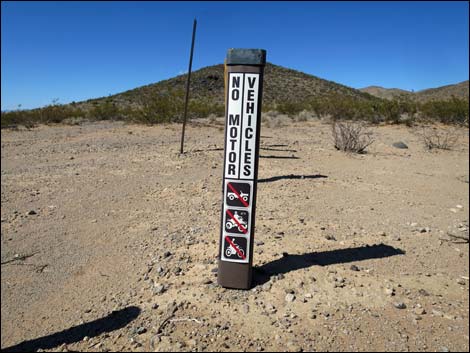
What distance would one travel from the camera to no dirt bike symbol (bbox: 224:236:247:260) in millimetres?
3064

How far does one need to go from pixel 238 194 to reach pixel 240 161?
10.6 inches

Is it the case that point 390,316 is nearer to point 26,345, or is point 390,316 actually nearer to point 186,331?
point 186,331

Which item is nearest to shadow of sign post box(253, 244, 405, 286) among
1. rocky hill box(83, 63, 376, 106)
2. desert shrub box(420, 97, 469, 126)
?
desert shrub box(420, 97, 469, 126)

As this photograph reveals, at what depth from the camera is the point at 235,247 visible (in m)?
3.08

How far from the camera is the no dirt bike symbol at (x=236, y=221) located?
302cm

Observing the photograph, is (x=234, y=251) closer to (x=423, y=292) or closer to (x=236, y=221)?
(x=236, y=221)

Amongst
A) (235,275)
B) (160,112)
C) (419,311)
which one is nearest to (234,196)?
(235,275)

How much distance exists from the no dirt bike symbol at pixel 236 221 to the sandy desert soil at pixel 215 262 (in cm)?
51

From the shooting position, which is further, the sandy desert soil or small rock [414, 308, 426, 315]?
small rock [414, 308, 426, 315]

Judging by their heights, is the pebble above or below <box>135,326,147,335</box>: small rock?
above

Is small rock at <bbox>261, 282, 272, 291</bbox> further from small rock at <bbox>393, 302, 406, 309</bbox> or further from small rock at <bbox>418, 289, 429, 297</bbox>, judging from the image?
small rock at <bbox>418, 289, 429, 297</bbox>

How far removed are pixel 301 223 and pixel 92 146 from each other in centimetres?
752

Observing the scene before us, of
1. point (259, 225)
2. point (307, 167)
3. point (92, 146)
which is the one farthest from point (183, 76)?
point (259, 225)

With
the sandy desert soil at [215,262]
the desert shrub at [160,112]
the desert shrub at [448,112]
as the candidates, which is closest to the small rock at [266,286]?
the sandy desert soil at [215,262]
